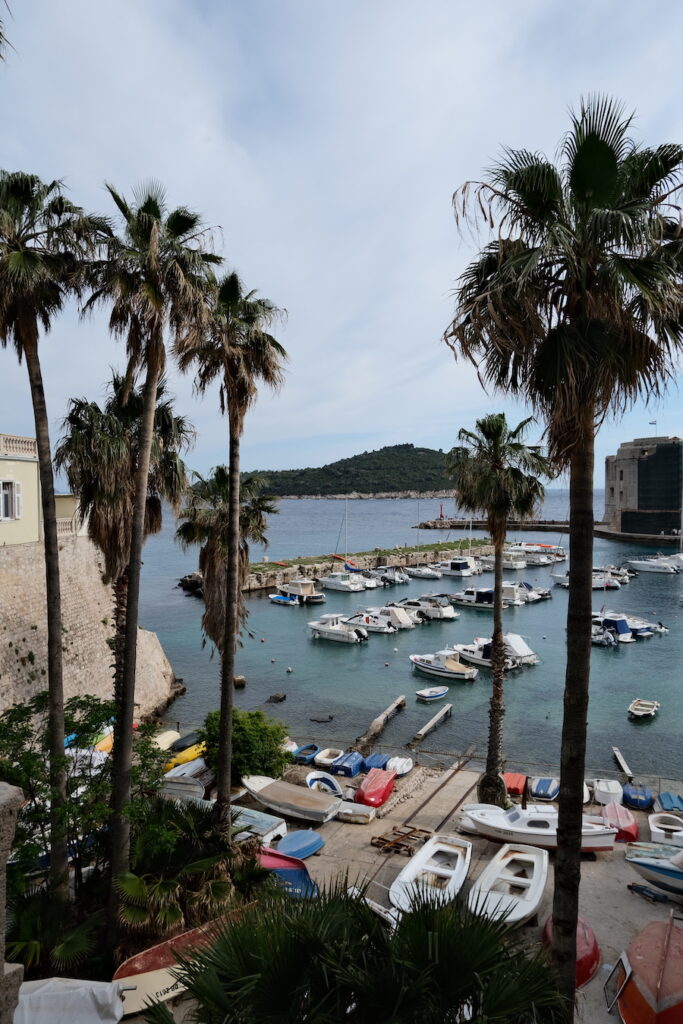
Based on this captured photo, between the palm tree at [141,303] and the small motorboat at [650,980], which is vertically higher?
the palm tree at [141,303]

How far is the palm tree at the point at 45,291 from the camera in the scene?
9.35 m

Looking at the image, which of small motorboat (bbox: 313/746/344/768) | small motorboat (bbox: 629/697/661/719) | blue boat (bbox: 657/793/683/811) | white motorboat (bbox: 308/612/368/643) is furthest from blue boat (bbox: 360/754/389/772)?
white motorboat (bbox: 308/612/368/643)

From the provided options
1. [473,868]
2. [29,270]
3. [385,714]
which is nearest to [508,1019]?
[473,868]

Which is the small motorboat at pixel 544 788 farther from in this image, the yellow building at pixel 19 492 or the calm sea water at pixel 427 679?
the yellow building at pixel 19 492

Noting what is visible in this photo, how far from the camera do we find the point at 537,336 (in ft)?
20.6

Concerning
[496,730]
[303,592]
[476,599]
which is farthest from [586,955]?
[303,592]

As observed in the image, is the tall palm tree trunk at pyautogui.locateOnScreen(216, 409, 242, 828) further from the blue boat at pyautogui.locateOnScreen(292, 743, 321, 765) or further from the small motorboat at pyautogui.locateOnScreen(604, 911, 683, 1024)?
the blue boat at pyautogui.locateOnScreen(292, 743, 321, 765)

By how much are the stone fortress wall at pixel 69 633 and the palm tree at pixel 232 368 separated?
34.1ft

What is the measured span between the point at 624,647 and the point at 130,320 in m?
39.9

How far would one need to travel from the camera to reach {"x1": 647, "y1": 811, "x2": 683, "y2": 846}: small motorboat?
14.1m

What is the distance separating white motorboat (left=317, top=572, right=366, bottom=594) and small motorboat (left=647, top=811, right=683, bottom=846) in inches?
1811

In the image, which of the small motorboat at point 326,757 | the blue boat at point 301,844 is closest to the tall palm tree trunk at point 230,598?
the blue boat at point 301,844

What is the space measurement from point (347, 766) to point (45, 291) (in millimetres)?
16436

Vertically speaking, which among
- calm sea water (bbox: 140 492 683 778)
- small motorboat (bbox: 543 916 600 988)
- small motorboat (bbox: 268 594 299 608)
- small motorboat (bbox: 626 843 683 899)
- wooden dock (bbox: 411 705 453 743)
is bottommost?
calm sea water (bbox: 140 492 683 778)
